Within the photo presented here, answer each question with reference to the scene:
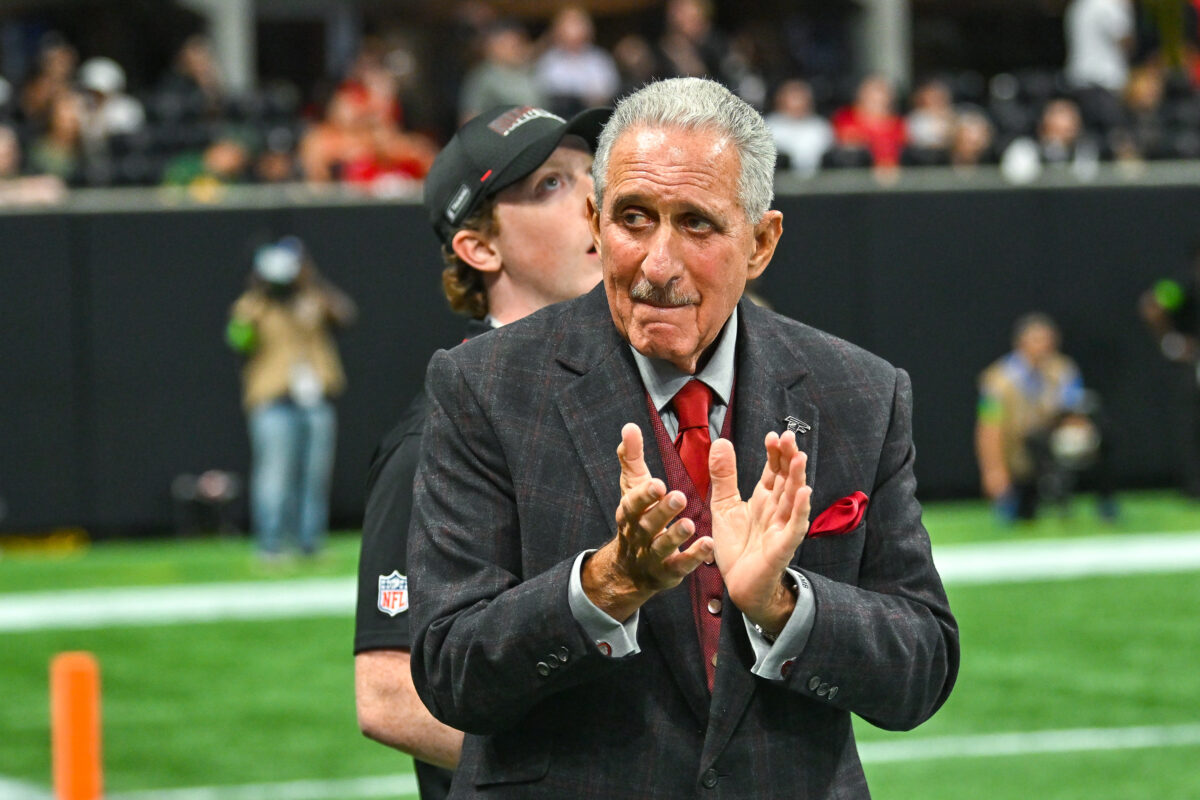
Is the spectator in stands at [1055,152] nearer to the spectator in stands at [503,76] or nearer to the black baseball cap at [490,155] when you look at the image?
the spectator in stands at [503,76]

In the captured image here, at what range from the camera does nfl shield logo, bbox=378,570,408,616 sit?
298cm

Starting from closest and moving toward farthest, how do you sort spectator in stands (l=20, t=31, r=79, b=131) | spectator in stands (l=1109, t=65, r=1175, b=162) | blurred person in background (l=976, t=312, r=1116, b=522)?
blurred person in background (l=976, t=312, r=1116, b=522)
spectator in stands (l=20, t=31, r=79, b=131)
spectator in stands (l=1109, t=65, r=1175, b=162)

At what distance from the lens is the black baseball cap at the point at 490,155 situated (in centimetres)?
321

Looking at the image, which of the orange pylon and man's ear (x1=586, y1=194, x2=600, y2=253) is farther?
the orange pylon

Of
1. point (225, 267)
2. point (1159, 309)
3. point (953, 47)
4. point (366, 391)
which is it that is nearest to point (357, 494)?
point (366, 391)

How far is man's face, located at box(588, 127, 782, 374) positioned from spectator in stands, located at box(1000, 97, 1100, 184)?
14.8 metres

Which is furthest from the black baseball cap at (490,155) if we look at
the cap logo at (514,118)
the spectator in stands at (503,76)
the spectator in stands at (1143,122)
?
the spectator in stands at (1143,122)

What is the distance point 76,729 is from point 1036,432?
11.0 m

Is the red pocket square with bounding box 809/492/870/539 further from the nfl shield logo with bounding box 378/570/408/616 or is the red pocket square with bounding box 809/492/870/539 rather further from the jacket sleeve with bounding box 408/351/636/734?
the nfl shield logo with bounding box 378/570/408/616

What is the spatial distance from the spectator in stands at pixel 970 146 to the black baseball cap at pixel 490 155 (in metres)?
13.9

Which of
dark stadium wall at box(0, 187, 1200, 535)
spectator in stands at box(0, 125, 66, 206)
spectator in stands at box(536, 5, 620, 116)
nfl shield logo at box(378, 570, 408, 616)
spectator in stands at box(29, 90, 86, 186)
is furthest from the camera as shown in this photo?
spectator in stands at box(536, 5, 620, 116)

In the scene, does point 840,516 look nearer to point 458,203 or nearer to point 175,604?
point 458,203

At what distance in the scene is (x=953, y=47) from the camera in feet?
80.8

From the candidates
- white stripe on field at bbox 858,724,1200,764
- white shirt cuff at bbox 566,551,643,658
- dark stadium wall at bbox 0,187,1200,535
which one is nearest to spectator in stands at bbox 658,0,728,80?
dark stadium wall at bbox 0,187,1200,535
